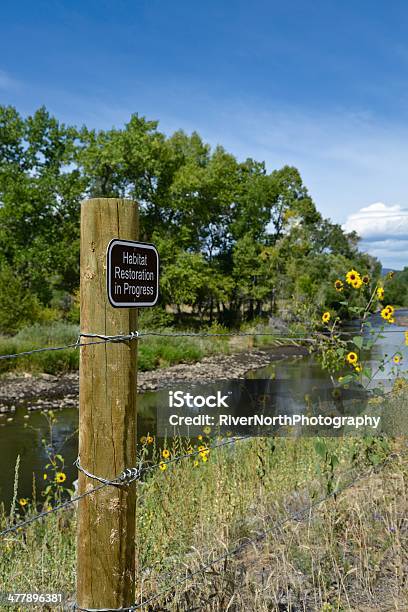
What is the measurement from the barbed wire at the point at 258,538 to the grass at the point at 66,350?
12.1 metres

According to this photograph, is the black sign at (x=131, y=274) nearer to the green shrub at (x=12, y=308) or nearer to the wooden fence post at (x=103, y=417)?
the wooden fence post at (x=103, y=417)

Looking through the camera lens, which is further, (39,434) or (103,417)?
(39,434)

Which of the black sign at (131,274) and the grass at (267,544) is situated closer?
the black sign at (131,274)

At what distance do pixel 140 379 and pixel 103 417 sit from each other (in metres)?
13.6

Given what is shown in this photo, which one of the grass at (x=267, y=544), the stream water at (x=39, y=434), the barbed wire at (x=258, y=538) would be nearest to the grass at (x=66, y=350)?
the stream water at (x=39, y=434)

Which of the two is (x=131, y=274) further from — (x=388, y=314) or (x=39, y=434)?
(x=39, y=434)

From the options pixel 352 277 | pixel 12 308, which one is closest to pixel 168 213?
pixel 12 308

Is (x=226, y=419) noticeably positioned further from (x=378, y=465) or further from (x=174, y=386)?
(x=174, y=386)

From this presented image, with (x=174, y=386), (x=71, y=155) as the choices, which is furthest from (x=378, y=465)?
(x=71, y=155)

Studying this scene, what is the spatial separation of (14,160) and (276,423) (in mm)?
21987

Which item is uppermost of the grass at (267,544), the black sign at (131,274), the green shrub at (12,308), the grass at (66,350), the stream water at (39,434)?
the black sign at (131,274)

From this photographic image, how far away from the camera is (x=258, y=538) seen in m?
3.19

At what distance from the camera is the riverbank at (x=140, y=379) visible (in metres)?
12.5

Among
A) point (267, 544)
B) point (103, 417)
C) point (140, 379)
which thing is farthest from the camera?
point (140, 379)
